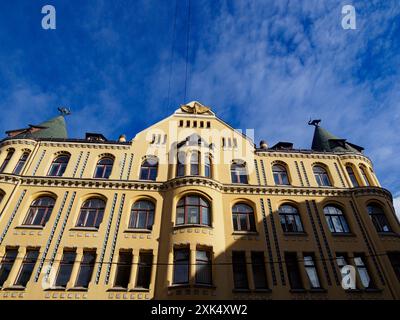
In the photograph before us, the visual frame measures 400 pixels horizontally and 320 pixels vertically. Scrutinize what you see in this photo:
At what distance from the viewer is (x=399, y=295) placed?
55.5 feet

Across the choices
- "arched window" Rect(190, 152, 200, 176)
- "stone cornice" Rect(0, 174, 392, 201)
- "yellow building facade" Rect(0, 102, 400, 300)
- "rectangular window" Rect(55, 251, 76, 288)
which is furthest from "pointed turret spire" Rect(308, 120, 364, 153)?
"rectangular window" Rect(55, 251, 76, 288)

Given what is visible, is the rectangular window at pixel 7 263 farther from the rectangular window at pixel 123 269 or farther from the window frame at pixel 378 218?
the window frame at pixel 378 218

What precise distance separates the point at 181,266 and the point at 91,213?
715 centimetres

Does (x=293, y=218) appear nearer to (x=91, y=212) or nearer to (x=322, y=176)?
(x=322, y=176)

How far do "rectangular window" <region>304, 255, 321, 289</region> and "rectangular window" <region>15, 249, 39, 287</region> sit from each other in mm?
16138

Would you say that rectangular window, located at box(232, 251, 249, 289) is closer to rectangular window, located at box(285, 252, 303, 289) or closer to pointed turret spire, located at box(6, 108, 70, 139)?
rectangular window, located at box(285, 252, 303, 289)

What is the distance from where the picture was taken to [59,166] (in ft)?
Answer: 73.3

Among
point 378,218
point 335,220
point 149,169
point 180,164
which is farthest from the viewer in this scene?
point 149,169

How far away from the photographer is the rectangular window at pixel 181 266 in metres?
16.7

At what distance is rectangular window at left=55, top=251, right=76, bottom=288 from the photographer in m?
16.7

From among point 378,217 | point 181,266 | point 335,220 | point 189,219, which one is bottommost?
point 181,266

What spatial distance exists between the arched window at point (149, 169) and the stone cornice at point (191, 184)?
1.16 metres

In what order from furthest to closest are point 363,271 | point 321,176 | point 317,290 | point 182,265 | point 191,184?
point 321,176, point 191,184, point 363,271, point 182,265, point 317,290

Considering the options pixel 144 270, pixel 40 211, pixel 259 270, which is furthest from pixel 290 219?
pixel 40 211
